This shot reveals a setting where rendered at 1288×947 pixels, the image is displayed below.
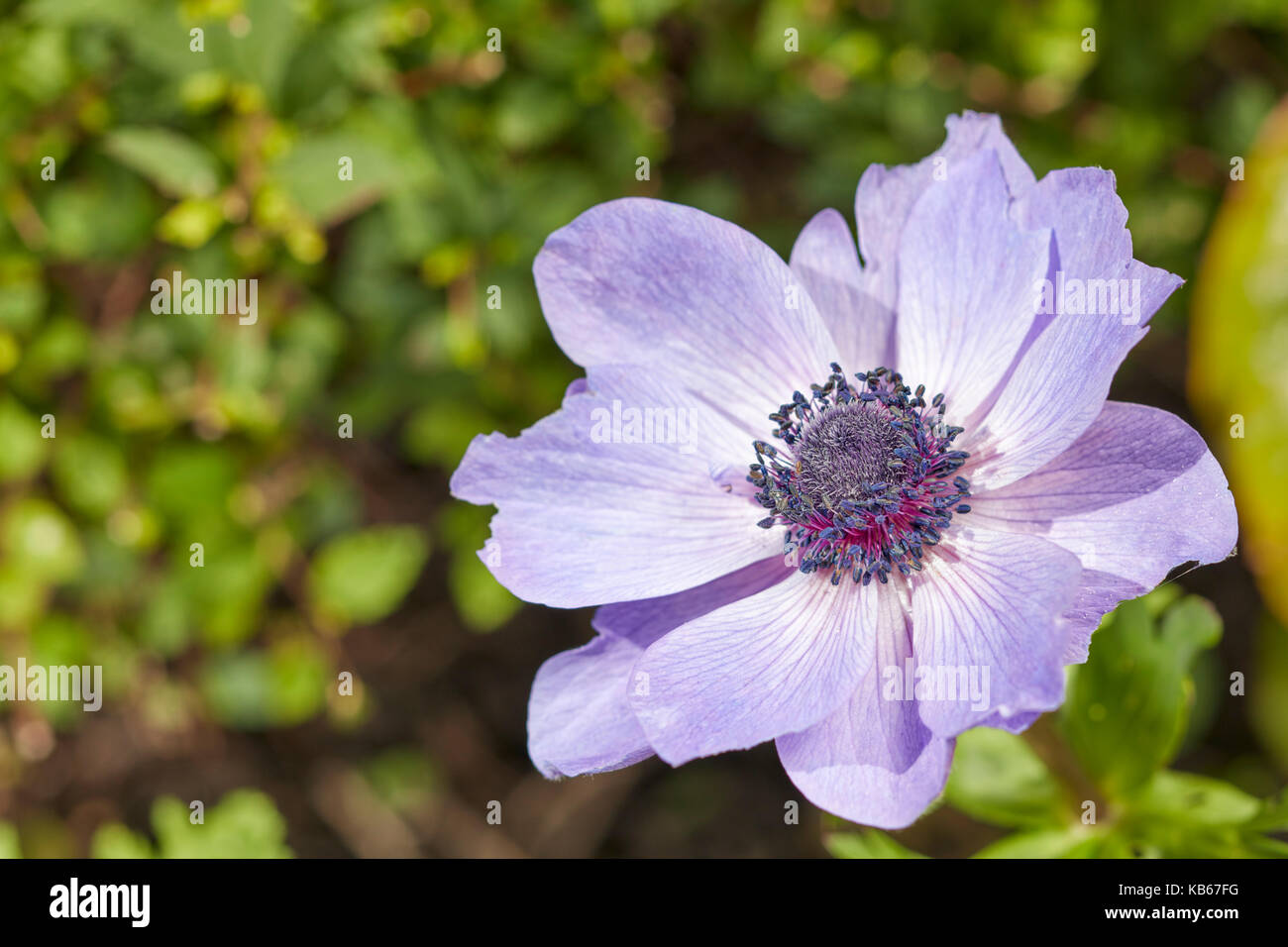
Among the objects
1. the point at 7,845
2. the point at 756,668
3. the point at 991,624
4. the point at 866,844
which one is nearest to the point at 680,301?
the point at 756,668

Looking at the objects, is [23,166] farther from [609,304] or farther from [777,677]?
[777,677]

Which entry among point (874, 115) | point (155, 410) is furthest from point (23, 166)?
point (874, 115)

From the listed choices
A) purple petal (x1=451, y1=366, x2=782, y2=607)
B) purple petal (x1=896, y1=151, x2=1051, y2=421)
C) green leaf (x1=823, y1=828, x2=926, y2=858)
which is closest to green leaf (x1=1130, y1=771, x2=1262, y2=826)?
green leaf (x1=823, y1=828, x2=926, y2=858)

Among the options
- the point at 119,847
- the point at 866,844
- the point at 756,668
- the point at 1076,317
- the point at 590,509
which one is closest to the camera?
the point at 1076,317

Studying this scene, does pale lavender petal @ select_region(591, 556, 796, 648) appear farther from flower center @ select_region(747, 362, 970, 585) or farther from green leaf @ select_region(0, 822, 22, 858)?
green leaf @ select_region(0, 822, 22, 858)

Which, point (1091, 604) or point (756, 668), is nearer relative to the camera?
point (1091, 604)

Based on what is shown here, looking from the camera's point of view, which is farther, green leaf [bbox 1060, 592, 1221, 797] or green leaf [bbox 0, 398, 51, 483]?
green leaf [bbox 0, 398, 51, 483]

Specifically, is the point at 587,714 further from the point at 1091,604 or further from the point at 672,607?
the point at 1091,604

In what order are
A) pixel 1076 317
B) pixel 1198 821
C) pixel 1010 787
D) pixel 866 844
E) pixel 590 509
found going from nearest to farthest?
pixel 1076 317
pixel 590 509
pixel 1198 821
pixel 866 844
pixel 1010 787
